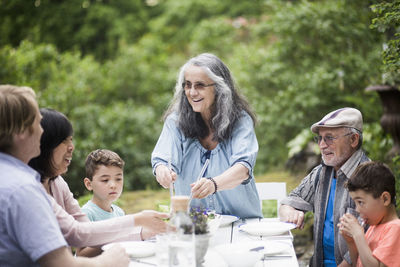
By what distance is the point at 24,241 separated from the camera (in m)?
1.63

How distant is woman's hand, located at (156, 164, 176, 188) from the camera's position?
2.77 meters

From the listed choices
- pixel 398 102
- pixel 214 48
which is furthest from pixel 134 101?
pixel 398 102

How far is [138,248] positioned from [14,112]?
921 mm

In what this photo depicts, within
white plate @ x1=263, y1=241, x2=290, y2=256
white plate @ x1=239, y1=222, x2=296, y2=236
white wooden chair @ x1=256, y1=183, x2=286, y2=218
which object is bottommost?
white wooden chair @ x1=256, y1=183, x2=286, y2=218

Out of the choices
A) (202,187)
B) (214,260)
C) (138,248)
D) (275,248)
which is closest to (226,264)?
(214,260)

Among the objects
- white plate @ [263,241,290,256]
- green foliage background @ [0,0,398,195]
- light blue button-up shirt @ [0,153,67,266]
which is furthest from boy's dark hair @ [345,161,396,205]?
green foliage background @ [0,0,398,195]

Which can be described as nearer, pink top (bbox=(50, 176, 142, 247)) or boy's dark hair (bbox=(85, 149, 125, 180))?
pink top (bbox=(50, 176, 142, 247))

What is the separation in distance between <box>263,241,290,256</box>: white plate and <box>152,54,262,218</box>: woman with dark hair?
0.62 metres

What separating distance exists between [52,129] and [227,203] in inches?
53.8

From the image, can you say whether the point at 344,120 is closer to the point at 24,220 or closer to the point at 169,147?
the point at 169,147

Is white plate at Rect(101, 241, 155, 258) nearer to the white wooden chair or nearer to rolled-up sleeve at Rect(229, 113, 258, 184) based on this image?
rolled-up sleeve at Rect(229, 113, 258, 184)

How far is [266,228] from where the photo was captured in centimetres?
265

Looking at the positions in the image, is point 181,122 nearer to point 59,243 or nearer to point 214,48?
point 59,243

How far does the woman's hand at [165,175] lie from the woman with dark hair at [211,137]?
26 millimetres
